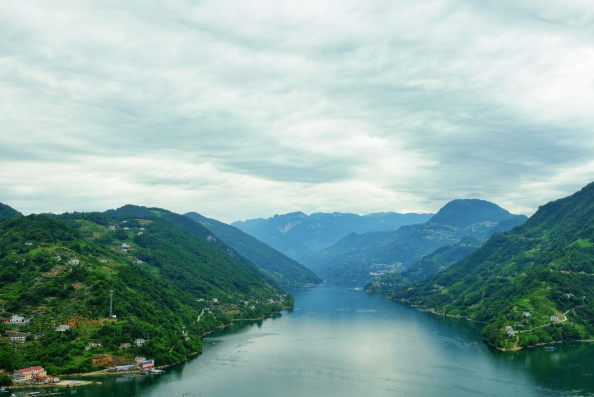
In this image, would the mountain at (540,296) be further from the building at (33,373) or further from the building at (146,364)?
the building at (33,373)

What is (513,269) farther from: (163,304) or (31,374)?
(31,374)

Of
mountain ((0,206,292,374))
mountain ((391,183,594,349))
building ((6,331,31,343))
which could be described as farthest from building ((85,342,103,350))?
mountain ((391,183,594,349))

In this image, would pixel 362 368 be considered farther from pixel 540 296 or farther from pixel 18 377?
pixel 540 296

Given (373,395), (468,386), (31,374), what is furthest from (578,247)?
(31,374)

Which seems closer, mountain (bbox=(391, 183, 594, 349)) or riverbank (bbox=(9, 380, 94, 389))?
riverbank (bbox=(9, 380, 94, 389))

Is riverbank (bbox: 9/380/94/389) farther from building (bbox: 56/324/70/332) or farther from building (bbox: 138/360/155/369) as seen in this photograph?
building (bbox: 56/324/70/332)

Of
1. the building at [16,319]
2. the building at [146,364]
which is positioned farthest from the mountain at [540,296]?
the building at [16,319]
